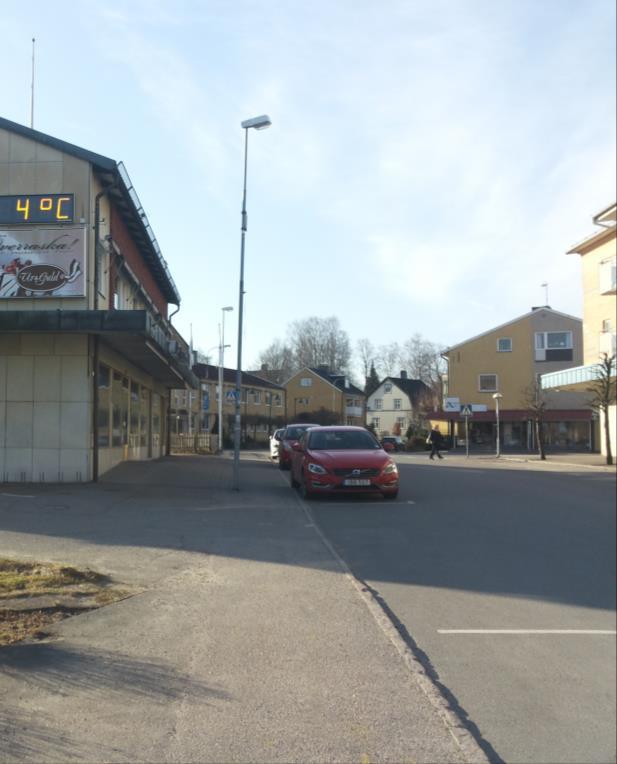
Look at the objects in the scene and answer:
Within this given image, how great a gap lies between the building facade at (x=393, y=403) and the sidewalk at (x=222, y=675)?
79.9 m

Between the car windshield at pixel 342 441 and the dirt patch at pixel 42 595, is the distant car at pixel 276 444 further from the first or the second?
the dirt patch at pixel 42 595

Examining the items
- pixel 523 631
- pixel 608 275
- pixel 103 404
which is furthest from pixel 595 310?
Result: pixel 523 631

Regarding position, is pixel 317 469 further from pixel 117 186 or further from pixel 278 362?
pixel 278 362

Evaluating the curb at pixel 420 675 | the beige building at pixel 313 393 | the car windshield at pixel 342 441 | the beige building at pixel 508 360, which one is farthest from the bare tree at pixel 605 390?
the beige building at pixel 313 393

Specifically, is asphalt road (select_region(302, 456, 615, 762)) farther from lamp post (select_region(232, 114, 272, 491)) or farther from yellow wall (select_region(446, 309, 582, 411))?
yellow wall (select_region(446, 309, 582, 411))

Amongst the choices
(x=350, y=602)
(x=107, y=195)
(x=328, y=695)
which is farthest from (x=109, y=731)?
(x=107, y=195)

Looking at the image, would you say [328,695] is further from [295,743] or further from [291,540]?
[291,540]

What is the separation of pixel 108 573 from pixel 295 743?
4.16 m

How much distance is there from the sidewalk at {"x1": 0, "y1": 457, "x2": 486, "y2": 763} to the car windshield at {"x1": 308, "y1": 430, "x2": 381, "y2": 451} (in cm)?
662

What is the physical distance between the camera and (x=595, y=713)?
362 centimetres

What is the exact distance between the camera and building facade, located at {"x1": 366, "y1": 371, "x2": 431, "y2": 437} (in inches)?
3487

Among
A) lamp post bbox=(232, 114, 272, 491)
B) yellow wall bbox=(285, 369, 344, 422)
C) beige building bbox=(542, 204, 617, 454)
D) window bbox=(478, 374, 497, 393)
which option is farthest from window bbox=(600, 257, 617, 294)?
yellow wall bbox=(285, 369, 344, 422)

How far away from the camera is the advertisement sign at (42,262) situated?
53.5ft

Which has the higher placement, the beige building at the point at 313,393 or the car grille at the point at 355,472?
the beige building at the point at 313,393
